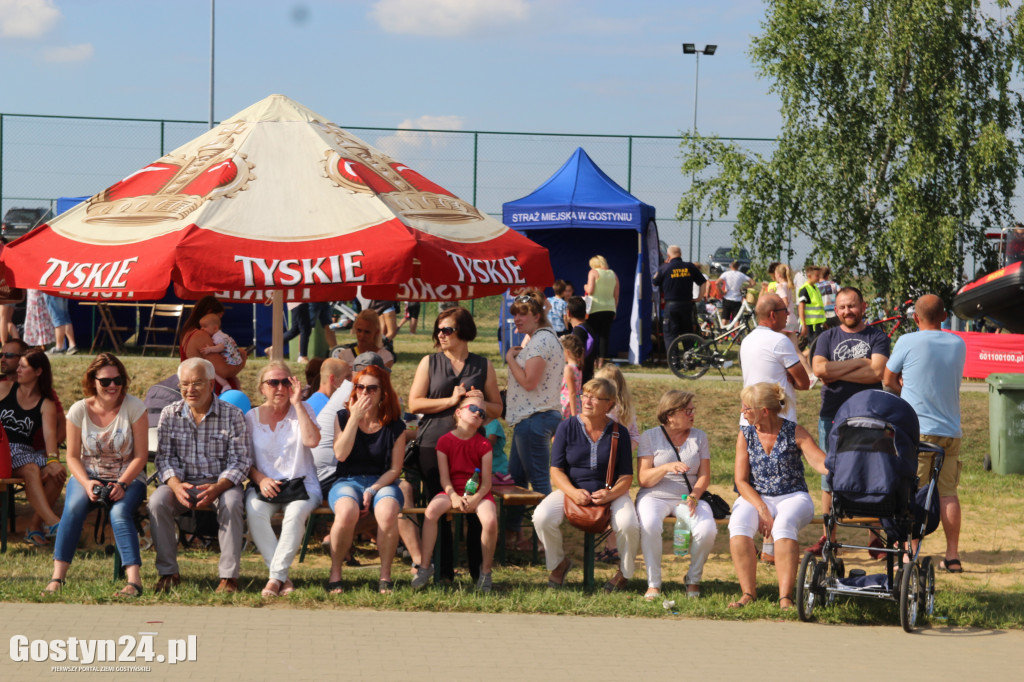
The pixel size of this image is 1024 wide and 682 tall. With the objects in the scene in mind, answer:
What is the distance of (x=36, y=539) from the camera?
774 cm

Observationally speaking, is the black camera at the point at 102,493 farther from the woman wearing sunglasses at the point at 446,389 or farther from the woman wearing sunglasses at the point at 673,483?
the woman wearing sunglasses at the point at 673,483

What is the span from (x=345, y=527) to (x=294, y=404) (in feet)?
2.57

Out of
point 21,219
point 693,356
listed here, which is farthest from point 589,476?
point 21,219

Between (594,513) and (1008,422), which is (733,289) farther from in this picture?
(594,513)

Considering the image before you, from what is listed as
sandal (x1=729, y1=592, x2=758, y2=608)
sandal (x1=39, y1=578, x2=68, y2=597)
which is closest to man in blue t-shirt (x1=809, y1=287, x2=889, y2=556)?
sandal (x1=729, y1=592, x2=758, y2=608)

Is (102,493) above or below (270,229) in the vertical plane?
below

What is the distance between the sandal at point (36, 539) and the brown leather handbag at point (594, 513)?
144 inches

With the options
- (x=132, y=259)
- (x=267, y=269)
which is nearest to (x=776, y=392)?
(x=267, y=269)

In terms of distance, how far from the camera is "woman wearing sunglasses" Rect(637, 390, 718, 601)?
666 centimetres

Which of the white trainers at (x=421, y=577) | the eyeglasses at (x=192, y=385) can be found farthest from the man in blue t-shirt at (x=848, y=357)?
the eyeglasses at (x=192, y=385)

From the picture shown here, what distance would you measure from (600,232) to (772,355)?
1143 cm

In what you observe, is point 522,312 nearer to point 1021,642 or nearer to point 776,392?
point 776,392

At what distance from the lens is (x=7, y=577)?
6668 millimetres

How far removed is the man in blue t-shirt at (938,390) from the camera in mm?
7500
